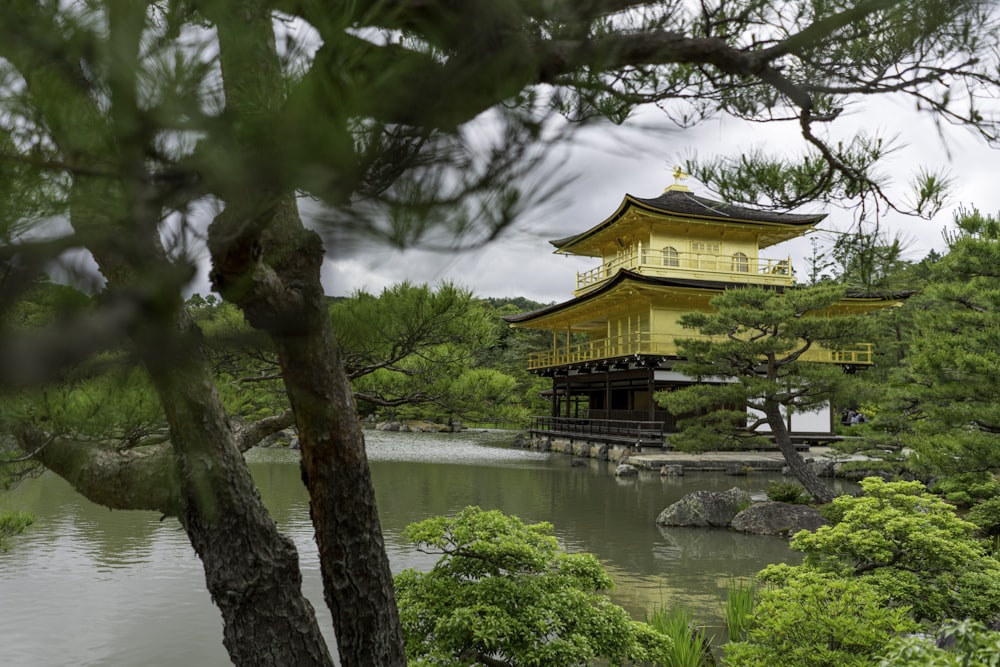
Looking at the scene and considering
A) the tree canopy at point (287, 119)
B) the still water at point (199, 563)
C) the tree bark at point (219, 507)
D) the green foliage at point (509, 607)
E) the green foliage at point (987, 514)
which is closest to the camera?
the tree canopy at point (287, 119)

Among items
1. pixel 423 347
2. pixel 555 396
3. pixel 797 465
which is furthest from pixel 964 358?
pixel 555 396

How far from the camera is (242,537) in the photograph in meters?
2.14

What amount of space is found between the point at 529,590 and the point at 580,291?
54.7 feet

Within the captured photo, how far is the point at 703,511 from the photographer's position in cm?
805

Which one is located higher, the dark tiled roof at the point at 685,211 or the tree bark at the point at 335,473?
the dark tiled roof at the point at 685,211

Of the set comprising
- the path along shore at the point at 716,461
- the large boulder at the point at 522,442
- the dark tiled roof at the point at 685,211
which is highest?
the dark tiled roof at the point at 685,211

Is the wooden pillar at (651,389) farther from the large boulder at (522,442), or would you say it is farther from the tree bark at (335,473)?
the tree bark at (335,473)

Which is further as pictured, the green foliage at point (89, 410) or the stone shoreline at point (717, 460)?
the stone shoreline at point (717, 460)

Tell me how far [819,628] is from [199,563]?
5000 millimetres

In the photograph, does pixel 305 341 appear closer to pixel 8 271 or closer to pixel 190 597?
pixel 8 271

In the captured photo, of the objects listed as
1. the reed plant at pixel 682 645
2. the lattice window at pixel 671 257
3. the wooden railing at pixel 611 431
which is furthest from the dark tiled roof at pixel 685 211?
the reed plant at pixel 682 645

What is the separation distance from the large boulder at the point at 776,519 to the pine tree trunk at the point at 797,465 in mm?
A: 454

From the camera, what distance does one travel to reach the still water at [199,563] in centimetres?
437

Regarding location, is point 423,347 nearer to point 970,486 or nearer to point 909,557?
point 909,557
